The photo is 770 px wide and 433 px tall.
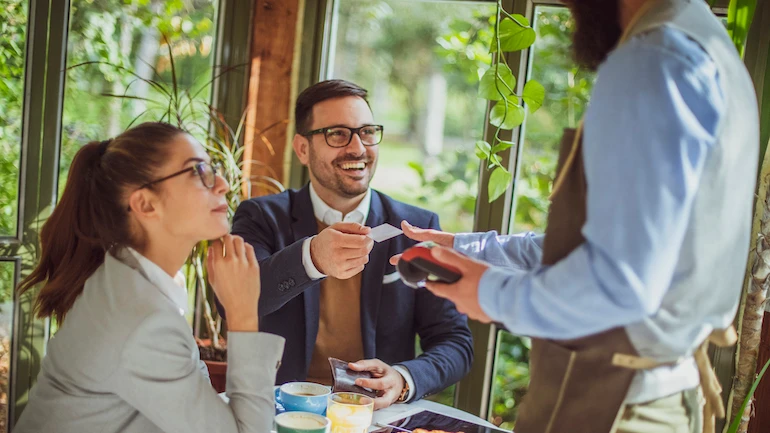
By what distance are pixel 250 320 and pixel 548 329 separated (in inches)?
24.6

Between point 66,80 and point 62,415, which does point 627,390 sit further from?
point 66,80

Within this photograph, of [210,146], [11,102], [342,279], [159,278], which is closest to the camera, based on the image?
[159,278]

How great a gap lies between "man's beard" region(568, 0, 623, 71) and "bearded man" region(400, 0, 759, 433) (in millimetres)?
13

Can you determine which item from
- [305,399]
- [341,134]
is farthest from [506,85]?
[305,399]

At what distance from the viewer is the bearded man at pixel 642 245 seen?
1.04 metres

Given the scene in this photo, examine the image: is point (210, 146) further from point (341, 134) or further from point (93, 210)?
point (93, 210)

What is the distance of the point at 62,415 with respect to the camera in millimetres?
1405

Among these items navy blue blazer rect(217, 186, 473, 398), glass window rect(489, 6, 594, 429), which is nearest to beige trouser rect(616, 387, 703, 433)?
navy blue blazer rect(217, 186, 473, 398)

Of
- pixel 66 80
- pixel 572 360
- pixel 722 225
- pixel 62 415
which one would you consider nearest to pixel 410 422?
pixel 572 360

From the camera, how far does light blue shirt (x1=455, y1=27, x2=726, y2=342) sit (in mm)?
1032

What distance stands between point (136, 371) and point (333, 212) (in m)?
1.26

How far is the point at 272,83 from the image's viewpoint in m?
3.05

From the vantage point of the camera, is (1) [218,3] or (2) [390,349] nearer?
(2) [390,349]

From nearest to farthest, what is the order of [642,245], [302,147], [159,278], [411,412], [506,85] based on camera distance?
[642,245] → [159,278] → [411,412] → [506,85] → [302,147]
